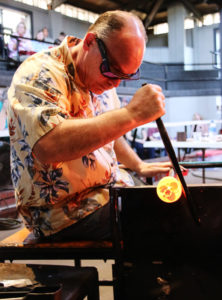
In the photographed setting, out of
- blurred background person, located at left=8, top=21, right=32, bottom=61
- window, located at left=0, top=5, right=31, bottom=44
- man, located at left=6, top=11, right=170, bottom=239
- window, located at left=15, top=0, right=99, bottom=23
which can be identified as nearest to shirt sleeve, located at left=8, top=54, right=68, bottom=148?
man, located at left=6, top=11, right=170, bottom=239

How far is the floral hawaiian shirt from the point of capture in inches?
38.2

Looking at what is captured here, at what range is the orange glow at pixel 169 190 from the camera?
756 millimetres

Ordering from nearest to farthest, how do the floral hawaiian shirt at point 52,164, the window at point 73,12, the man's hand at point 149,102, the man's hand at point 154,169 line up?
the man's hand at point 149,102, the floral hawaiian shirt at point 52,164, the man's hand at point 154,169, the window at point 73,12

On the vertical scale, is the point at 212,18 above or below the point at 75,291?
above

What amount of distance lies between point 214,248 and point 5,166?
3.28m

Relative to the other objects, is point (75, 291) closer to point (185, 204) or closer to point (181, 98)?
point (185, 204)

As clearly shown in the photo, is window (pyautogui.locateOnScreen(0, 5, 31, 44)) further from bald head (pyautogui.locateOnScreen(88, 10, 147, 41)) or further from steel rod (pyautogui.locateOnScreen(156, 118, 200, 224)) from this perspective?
steel rod (pyautogui.locateOnScreen(156, 118, 200, 224))

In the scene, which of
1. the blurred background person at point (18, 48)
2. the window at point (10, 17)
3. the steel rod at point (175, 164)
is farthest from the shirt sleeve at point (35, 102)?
the window at point (10, 17)

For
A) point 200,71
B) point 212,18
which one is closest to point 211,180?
point 200,71

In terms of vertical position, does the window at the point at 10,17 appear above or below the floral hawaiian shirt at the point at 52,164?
above

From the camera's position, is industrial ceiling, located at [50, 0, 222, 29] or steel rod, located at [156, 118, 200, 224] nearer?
steel rod, located at [156, 118, 200, 224]

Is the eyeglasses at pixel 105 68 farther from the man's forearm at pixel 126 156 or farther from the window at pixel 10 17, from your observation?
the window at pixel 10 17

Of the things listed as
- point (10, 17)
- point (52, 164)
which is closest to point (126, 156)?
point (52, 164)

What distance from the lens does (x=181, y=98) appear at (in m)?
13.7
